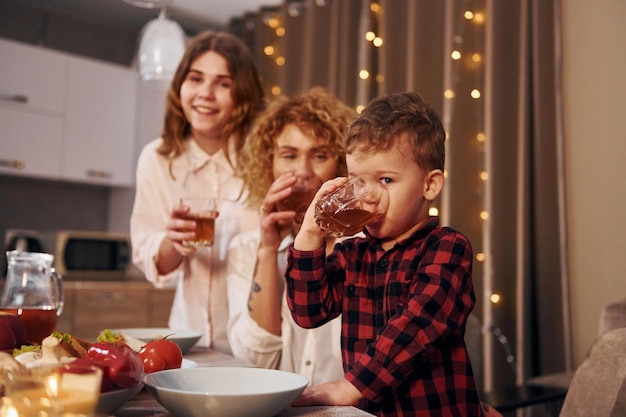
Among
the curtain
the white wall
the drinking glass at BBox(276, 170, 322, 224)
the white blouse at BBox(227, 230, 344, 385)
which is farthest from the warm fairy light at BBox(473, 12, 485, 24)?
the white blouse at BBox(227, 230, 344, 385)

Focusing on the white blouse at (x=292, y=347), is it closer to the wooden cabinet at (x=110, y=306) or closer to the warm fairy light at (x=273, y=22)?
the wooden cabinet at (x=110, y=306)

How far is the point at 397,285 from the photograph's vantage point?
109 centimetres

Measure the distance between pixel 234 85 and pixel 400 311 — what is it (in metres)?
1.20

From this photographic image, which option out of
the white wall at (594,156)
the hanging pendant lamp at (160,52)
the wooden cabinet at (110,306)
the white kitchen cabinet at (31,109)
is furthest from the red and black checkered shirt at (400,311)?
the white kitchen cabinet at (31,109)

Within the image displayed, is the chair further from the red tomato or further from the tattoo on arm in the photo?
the tattoo on arm

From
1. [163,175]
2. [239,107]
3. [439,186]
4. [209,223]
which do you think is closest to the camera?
[439,186]

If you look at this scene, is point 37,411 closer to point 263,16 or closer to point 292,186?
point 292,186

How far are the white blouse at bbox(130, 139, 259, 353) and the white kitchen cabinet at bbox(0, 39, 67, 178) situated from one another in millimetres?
1992

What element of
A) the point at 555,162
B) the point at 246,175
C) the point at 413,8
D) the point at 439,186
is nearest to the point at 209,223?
the point at 246,175

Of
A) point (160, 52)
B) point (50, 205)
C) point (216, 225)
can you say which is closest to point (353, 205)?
point (216, 225)

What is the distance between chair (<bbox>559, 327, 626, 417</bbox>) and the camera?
0.95m

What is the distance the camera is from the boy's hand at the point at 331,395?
0.91 meters

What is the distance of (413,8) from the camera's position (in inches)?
132

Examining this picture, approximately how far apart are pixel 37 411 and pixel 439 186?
730 millimetres
